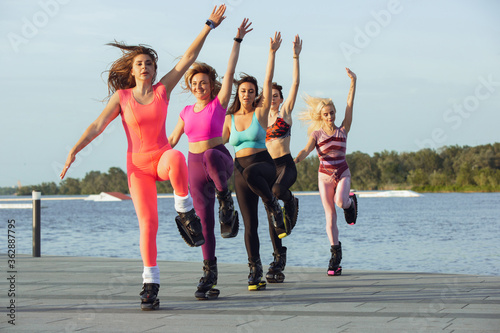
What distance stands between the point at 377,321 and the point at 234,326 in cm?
105

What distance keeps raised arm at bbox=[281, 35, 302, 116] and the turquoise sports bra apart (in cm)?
82

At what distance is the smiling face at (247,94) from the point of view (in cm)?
716

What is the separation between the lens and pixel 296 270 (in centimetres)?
888

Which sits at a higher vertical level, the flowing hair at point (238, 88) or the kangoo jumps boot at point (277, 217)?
the flowing hair at point (238, 88)

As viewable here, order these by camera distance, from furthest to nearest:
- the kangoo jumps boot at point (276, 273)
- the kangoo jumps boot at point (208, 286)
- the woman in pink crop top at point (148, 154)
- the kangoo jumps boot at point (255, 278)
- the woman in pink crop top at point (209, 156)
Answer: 1. the kangoo jumps boot at point (276, 273)
2. the kangoo jumps boot at point (255, 278)
3. the woman in pink crop top at point (209, 156)
4. the kangoo jumps boot at point (208, 286)
5. the woman in pink crop top at point (148, 154)

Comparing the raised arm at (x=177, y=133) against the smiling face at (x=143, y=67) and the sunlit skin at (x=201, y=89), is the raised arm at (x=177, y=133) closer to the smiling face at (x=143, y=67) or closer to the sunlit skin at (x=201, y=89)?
the sunlit skin at (x=201, y=89)

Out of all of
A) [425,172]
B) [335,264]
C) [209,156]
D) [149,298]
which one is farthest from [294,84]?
[425,172]

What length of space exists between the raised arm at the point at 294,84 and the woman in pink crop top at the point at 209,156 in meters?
1.22

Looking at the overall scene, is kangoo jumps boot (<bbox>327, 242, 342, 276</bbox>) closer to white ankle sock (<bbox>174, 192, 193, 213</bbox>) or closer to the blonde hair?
the blonde hair

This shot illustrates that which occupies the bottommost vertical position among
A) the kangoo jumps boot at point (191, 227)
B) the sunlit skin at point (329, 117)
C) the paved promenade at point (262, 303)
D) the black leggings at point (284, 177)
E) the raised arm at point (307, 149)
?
the paved promenade at point (262, 303)

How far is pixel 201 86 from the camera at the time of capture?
6719mm

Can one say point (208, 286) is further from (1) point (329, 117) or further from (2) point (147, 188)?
(1) point (329, 117)

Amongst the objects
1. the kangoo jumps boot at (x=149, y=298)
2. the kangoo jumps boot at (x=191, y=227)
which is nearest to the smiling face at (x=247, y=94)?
the kangoo jumps boot at (x=191, y=227)

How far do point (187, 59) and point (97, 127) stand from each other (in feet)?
3.32
